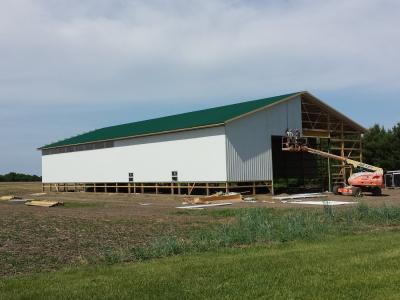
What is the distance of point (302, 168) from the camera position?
48.3 m

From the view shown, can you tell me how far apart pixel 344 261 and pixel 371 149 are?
53.4 m

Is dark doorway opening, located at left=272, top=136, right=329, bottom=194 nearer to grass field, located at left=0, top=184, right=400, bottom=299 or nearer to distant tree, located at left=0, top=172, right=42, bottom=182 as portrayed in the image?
grass field, located at left=0, top=184, right=400, bottom=299

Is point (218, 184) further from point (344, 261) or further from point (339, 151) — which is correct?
point (344, 261)

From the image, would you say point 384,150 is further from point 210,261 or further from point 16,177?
point 16,177

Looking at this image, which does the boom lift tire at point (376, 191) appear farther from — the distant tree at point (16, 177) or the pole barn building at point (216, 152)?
the distant tree at point (16, 177)

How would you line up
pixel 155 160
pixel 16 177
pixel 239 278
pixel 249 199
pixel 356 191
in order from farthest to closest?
pixel 16 177 → pixel 155 160 → pixel 356 191 → pixel 249 199 → pixel 239 278

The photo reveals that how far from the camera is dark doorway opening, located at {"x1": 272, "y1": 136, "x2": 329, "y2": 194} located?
4616 centimetres

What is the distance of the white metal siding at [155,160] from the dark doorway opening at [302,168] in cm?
870

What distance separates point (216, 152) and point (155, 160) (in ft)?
23.0

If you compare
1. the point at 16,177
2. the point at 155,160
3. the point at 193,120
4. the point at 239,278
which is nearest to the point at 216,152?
the point at 193,120

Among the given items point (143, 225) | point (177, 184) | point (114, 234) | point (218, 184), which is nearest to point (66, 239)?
point (114, 234)

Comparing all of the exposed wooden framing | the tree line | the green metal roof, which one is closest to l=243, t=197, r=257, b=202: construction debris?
the green metal roof

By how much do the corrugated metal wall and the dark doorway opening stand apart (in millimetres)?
5266

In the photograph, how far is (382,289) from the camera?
7348mm
